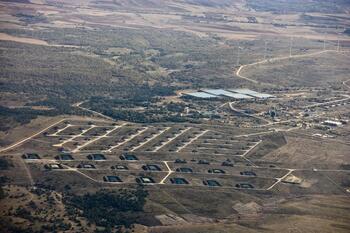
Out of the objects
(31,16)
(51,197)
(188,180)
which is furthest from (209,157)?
(31,16)

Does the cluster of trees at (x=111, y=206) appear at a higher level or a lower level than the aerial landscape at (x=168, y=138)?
higher

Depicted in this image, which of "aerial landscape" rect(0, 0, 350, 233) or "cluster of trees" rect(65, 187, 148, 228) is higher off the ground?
"cluster of trees" rect(65, 187, 148, 228)

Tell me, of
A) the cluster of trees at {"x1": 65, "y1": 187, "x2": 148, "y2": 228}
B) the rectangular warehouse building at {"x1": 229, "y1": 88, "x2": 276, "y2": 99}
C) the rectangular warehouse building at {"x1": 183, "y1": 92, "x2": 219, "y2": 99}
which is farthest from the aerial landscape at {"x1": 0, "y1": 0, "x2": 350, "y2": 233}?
the rectangular warehouse building at {"x1": 229, "y1": 88, "x2": 276, "y2": 99}

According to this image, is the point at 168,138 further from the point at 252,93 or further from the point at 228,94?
the point at 252,93

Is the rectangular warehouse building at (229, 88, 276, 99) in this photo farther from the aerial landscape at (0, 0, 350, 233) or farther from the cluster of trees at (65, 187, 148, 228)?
the cluster of trees at (65, 187, 148, 228)

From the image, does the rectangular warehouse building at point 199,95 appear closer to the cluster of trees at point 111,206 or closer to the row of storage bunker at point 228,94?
the row of storage bunker at point 228,94

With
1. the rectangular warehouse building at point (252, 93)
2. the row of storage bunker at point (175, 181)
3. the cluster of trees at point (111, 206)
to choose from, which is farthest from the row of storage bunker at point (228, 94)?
the cluster of trees at point (111, 206)
